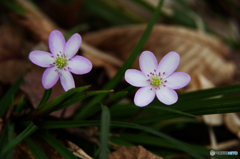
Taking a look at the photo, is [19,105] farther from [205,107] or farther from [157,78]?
[205,107]

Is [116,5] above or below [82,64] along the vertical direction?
above

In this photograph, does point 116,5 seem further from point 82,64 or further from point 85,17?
point 82,64

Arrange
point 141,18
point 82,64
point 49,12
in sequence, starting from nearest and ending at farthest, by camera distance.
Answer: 1. point 82,64
2. point 49,12
3. point 141,18

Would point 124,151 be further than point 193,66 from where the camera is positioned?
No

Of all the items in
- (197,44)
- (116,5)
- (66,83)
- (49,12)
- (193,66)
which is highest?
(116,5)

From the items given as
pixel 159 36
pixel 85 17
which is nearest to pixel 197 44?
pixel 159 36

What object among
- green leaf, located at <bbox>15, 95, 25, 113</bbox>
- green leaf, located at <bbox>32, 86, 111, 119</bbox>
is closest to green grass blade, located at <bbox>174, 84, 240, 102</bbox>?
green leaf, located at <bbox>32, 86, 111, 119</bbox>
